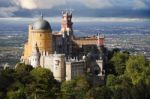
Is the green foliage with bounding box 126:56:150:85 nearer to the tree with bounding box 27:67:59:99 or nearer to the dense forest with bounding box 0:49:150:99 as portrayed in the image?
the dense forest with bounding box 0:49:150:99

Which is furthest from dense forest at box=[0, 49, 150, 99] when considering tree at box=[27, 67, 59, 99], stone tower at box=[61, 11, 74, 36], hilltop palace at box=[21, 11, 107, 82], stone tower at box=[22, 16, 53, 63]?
stone tower at box=[61, 11, 74, 36]

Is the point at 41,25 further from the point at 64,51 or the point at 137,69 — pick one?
the point at 137,69

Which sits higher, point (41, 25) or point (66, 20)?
point (66, 20)

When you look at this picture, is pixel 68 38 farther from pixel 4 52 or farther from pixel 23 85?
pixel 4 52

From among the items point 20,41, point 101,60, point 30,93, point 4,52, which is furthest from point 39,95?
point 20,41

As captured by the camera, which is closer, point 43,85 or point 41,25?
point 43,85

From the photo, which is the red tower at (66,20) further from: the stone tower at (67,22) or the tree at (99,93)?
the tree at (99,93)

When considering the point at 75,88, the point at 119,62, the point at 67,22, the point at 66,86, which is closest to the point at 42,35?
the point at 67,22
